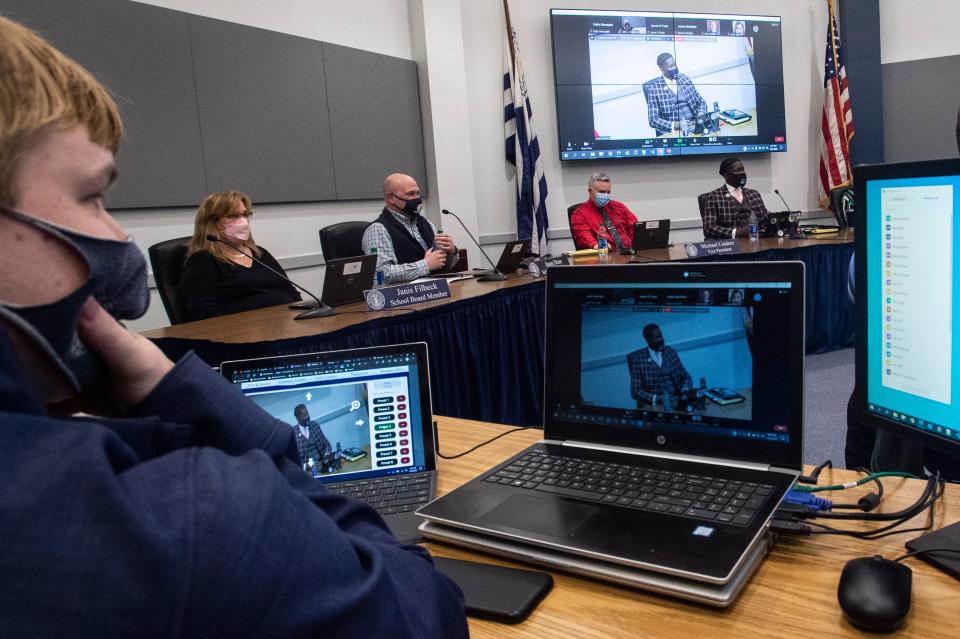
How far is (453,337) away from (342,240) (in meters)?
1.33

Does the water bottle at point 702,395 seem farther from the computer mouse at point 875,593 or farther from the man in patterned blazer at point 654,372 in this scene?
the computer mouse at point 875,593

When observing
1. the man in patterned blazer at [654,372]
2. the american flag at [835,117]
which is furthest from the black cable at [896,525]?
the american flag at [835,117]

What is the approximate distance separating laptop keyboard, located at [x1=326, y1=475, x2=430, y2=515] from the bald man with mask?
260 centimetres

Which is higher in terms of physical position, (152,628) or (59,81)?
(59,81)

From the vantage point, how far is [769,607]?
61 centimetres

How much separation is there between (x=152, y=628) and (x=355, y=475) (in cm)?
67

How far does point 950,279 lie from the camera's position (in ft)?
2.15

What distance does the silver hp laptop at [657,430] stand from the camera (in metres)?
0.69

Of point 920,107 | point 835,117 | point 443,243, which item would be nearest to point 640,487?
point 443,243

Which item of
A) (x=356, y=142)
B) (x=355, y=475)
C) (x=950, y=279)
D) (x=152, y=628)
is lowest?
(x=355, y=475)

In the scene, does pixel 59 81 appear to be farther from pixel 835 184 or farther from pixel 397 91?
pixel 835 184

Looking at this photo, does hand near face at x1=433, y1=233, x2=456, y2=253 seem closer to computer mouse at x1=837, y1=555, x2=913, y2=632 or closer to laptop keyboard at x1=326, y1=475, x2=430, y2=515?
laptop keyboard at x1=326, y1=475, x2=430, y2=515

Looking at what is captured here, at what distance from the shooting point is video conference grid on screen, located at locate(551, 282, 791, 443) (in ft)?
2.74

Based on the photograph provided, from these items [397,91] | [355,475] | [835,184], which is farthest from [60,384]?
[835,184]
